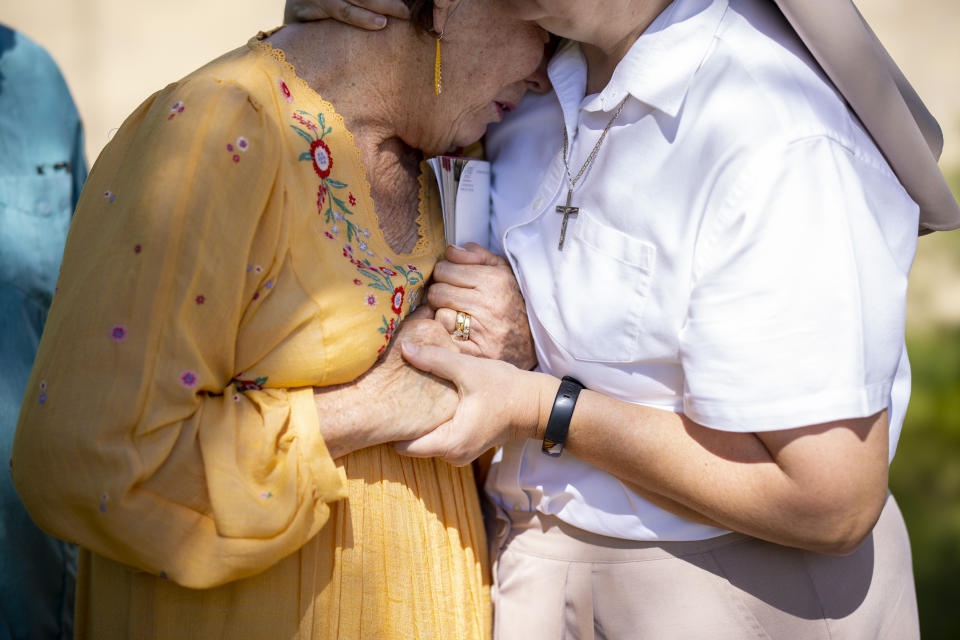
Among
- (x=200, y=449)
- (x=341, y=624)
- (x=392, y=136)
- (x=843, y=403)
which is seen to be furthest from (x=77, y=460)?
(x=843, y=403)

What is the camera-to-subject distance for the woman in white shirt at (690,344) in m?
1.42

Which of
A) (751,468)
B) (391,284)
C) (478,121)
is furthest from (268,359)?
(751,468)

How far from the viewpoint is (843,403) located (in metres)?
1.39

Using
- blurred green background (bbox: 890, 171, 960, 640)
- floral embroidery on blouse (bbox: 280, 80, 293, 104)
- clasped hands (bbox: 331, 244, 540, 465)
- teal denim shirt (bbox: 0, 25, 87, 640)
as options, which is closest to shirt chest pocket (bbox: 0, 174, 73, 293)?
teal denim shirt (bbox: 0, 25, 87, 640)

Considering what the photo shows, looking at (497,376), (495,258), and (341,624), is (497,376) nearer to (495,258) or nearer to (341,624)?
(495,258)

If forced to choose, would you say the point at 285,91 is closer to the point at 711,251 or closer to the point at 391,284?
the point at 391,284

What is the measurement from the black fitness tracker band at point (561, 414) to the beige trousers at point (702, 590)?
268 mm

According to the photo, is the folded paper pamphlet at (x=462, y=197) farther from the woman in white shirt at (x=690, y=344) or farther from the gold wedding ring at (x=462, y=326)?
the gold wedding ring at (x=462, y=326)

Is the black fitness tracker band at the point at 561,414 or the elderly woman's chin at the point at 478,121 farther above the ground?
the elderly woman's chin at the point at 478,121

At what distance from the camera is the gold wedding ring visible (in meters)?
1.86

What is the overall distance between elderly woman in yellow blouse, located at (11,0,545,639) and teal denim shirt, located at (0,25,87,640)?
552mm

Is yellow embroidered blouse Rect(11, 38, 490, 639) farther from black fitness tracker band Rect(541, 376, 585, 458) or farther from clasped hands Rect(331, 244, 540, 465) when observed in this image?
black fitness tracker band Rect(541, 376, 585, 458)

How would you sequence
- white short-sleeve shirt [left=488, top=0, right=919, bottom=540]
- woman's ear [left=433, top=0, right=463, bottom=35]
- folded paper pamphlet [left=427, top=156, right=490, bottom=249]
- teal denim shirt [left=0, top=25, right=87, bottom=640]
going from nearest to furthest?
white short-sleeve shirt [left=488, top=0, right=919, bottom=540] < woman's ear [left=433, top=0, right=463, bottom=35] < folded paper pamphlet [left=427, top=156, right=490, bottom=249] < teal denim shirt [left=0, top=25, right=87, bottom=640]

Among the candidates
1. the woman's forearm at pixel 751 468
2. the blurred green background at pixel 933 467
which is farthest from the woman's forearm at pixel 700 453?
the blurred green background at pixel 933 467
